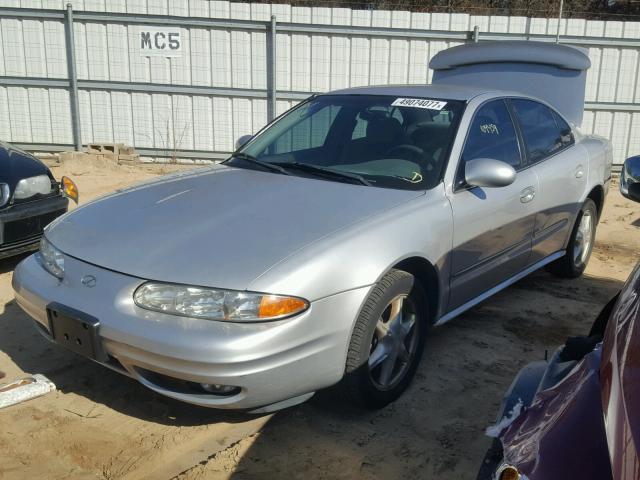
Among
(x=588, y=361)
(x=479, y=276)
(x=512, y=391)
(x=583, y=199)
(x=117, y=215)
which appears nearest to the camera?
(x=588, y=361)

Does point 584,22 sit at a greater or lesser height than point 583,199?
greater

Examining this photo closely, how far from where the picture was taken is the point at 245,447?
8.95 feet

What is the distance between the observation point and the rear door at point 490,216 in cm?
339

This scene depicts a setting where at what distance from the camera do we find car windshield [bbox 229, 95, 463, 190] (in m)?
3.43

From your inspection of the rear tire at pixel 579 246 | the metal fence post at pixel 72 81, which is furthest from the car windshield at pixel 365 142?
the metal fence post at pixel 72 81

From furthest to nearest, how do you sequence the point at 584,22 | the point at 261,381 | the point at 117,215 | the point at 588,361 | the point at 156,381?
1. the point at 584,22
2. the point at 117,215
3. the point at 156,381
4. the point at 261,381
5. the point at 588,361

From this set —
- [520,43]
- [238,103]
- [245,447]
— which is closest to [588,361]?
[245,447]

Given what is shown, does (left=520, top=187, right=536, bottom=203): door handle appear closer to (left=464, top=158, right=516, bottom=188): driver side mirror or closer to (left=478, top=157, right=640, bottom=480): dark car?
(left=464, top=158, right=516, bottom=188): driver side mirror

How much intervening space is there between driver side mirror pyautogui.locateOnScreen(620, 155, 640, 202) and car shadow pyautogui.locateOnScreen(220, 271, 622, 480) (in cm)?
122

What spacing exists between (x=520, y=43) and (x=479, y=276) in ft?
13.5

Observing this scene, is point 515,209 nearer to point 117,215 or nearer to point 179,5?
point 117,215

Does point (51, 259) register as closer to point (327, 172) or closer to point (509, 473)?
point (327, 172)

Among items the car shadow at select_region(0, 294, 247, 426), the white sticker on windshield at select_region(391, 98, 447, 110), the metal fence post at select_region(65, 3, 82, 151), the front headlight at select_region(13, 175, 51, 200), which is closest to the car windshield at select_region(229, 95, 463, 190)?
the white sticker on windshield at select_region(391, 98, 447, 110)

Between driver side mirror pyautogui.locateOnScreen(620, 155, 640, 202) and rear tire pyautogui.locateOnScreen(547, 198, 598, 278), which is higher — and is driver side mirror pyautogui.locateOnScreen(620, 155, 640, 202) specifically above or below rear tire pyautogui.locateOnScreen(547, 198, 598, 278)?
above
